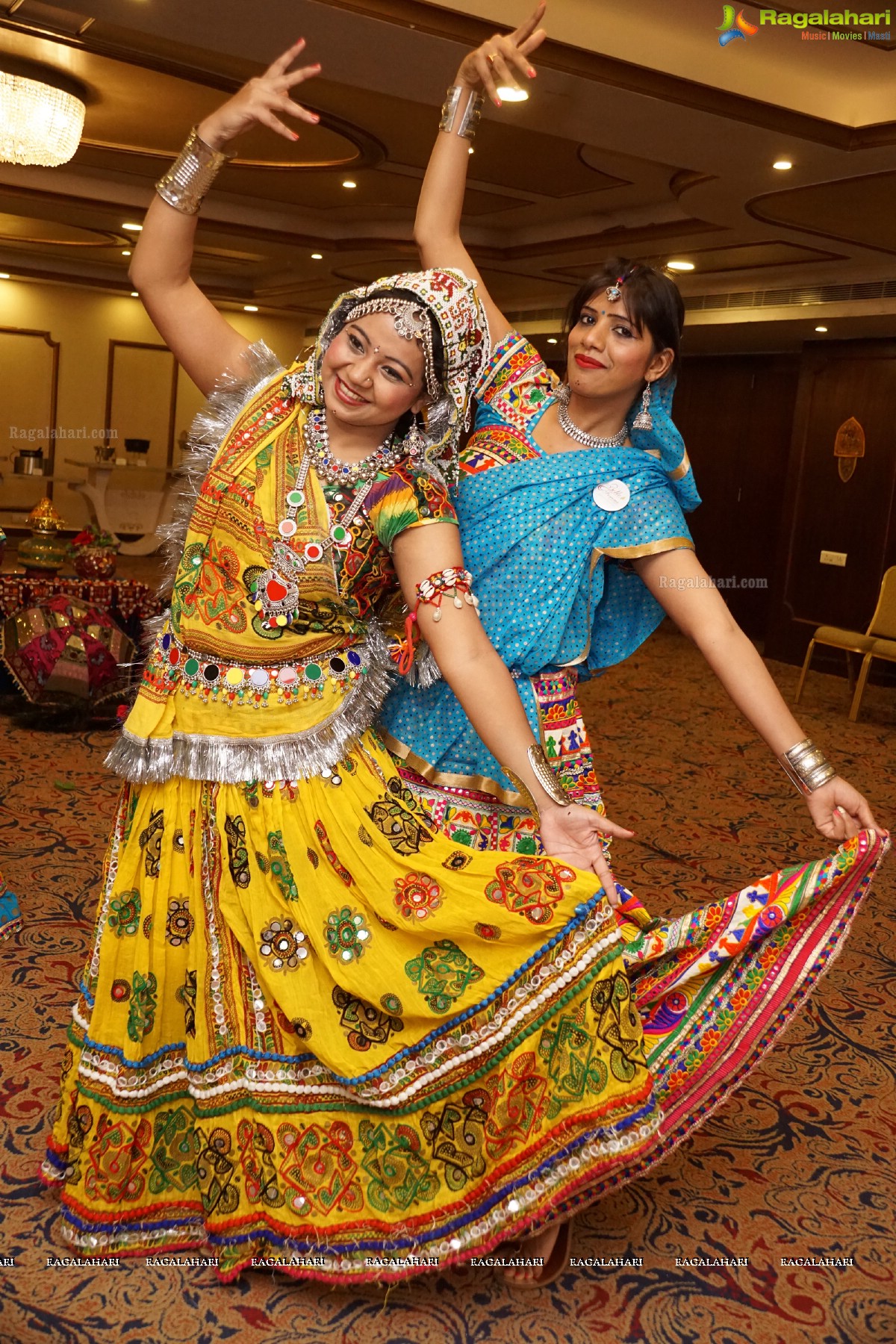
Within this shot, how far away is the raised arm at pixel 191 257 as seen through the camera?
1776mm

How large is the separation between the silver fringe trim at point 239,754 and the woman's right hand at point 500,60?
1.19m

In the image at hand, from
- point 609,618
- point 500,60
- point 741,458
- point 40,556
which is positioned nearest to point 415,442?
point 609,618

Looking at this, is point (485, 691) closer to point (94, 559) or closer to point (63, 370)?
point (94, 559)

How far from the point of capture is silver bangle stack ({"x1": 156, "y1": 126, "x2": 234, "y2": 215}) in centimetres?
180

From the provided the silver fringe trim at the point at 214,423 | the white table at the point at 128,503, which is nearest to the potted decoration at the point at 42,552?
the silver fringe trim at the point at 214,423

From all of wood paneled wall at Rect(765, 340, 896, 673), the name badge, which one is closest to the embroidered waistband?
the name badge

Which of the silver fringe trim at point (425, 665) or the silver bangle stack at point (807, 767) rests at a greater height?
the silver fringe trim at point (425, 665)

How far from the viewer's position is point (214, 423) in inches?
73.5

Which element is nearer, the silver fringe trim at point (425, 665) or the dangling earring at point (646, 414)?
the silver fringe trim at point (425, 665)

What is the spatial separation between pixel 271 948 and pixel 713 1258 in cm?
100

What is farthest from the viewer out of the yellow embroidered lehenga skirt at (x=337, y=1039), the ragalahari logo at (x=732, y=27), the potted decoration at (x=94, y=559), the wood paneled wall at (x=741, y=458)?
the wood paneled wall at (x=741, y=458)

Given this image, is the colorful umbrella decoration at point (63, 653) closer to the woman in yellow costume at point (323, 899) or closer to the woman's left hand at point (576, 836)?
the woman in yellow costume at point (323, 899)

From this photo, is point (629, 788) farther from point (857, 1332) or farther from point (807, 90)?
point (857, 1332)

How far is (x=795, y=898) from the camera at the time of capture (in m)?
1.78
